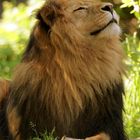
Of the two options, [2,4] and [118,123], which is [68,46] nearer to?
[118,123]

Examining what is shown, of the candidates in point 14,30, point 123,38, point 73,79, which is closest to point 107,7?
point 73,79

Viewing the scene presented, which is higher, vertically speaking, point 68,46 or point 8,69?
point 68,46

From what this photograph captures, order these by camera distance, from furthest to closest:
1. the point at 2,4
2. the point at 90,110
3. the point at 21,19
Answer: the point at 2,4, the point at 21,19, the point at 90,110

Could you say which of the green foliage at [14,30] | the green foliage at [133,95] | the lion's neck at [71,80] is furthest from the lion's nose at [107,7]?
the green foliage at [14,30]

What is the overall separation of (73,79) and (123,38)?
271 centimetres

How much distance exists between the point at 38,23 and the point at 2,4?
6.70 m

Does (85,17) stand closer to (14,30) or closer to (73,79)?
(73,79)

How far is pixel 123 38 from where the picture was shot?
312 inches

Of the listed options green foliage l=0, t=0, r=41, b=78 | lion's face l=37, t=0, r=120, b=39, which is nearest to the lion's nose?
lion's face l=37, t=0, r=120, b=39

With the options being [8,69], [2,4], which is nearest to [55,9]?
[8,69]

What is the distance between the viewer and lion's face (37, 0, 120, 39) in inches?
206

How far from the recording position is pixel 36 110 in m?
5.31

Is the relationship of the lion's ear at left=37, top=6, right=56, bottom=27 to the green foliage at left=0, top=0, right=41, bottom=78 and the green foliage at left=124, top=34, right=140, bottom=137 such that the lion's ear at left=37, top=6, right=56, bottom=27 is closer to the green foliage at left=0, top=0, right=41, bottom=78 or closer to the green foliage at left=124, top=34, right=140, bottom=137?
the green foliage at left=124, top=34, right=140, bottom=137

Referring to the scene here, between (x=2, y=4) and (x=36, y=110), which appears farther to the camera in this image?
(x=2, y=4)
